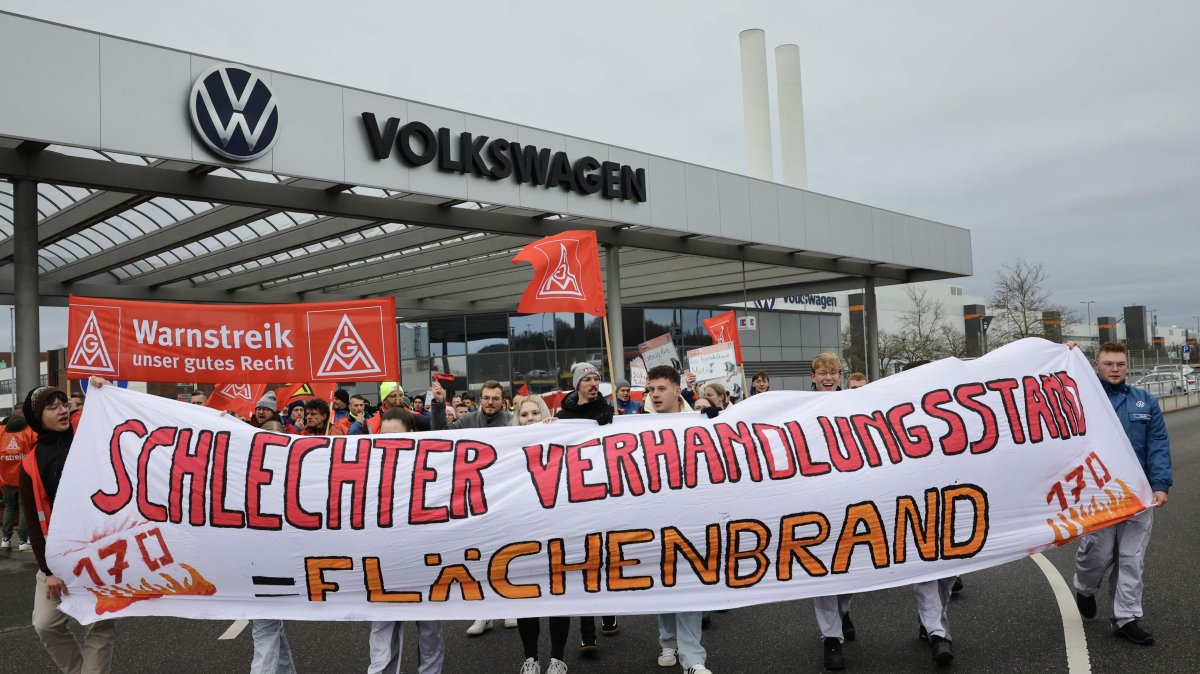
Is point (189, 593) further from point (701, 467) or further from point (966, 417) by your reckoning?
point (966, 417)

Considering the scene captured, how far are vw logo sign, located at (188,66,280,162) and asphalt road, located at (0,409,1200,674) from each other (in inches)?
239

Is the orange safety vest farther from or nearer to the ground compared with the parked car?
farther from the ground

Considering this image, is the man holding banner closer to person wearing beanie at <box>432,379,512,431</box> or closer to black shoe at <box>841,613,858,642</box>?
black shoe at <box>841,613,858,642</box>

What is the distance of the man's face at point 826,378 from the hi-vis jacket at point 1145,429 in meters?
1.74

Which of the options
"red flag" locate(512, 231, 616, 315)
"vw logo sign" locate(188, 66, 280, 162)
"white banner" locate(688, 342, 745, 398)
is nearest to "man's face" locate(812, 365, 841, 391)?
"red flag" locate(512, 231, 616, 315)

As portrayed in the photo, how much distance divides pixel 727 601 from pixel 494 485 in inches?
55.6

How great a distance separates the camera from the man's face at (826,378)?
5875 mm

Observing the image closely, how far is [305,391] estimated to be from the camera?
11.6 metres

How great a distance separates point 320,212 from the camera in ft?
43.2

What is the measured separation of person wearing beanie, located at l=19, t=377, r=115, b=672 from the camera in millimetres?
4477

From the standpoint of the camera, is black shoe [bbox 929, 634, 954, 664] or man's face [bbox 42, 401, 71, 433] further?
black shoe [bbox 929, 634, 954, 664]

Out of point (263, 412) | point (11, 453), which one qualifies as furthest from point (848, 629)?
point (11, 453)

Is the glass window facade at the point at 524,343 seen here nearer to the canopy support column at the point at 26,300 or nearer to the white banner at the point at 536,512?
the canopy support column at the point at 26,300

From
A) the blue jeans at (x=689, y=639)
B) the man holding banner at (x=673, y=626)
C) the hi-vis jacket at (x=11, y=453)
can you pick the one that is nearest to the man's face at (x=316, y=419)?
the man holding banner at (x=673, y=626)
